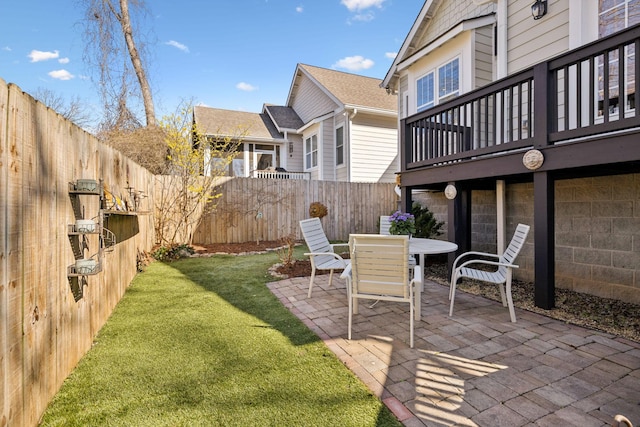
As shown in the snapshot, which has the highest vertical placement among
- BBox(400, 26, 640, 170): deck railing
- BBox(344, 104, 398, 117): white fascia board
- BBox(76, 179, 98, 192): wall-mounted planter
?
BBox(344, 104, 398, 117): white fascia board

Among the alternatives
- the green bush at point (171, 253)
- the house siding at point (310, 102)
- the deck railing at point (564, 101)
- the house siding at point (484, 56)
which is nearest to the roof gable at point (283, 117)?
the house siding at point (310, 102)

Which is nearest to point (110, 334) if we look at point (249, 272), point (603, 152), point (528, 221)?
point (249, 272)

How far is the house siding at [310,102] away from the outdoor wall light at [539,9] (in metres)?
8.25

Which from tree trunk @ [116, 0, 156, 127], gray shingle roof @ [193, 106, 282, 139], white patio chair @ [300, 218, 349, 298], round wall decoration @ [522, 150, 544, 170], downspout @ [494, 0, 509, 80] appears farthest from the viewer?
gray shingle roof @ [193, 106, 282, 139]

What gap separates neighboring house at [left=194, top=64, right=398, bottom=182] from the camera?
40.8ft

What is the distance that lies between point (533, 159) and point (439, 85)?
13.4ft

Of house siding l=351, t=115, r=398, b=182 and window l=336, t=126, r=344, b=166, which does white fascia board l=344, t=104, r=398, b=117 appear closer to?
house siding l=351, t=115, r=398, b=182

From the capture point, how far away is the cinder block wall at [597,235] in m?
4.03

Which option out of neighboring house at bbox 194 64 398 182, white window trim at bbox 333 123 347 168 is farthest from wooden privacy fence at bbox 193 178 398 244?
white window trim at bbox 333 123 347 168

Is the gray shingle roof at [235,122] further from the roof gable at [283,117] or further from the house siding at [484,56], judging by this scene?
the house siding at [484,56]

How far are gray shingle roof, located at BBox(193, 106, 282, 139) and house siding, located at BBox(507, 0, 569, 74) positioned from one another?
1070cm

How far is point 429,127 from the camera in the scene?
5.61 m

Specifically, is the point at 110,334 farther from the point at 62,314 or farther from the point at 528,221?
the point at 528,221

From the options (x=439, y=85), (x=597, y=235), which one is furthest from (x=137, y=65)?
(x=597, y=235)
